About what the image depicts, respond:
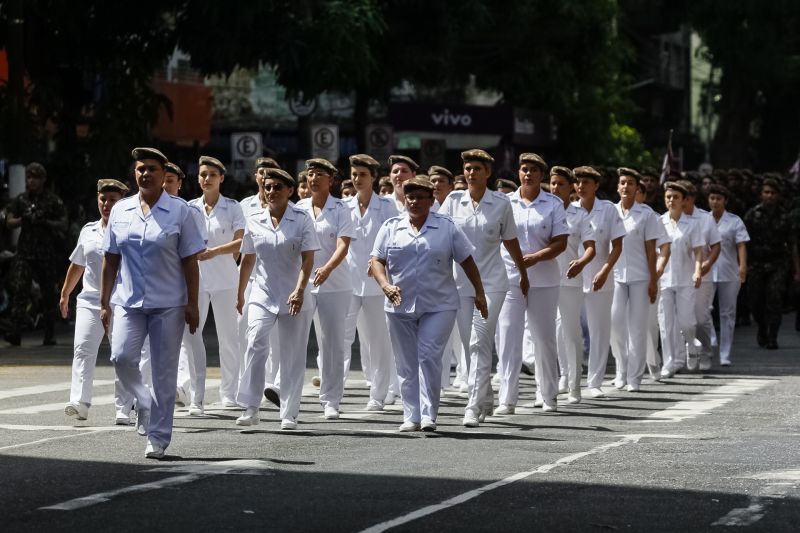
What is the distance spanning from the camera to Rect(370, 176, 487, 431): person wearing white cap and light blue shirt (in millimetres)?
14461

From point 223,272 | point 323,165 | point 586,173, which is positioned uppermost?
point 586,173

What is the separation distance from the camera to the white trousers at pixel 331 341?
1584 centimetres

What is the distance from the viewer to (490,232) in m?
15.4

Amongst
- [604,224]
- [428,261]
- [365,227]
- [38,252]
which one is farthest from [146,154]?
[38,252]

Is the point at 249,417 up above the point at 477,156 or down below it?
below

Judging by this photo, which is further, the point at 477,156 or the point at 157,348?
the point at 477,156

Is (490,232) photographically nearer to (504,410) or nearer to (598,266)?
(504,410)

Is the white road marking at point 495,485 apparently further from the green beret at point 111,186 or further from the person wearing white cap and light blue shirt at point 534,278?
the green beret at point 111,186

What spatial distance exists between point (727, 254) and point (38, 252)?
8.11 meters

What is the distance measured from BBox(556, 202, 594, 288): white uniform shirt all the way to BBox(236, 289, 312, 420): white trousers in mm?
3286

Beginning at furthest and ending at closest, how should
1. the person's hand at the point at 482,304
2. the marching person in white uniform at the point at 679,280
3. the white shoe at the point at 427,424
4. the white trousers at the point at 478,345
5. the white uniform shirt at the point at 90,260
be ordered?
the marching person in white uniform at the point at 679,280 → the white uniform shirt at the point at 90,260 → the white trousers at the point at 478,345 → the person's hand at the point at 482,304 → the white shoe at the point at 427,424

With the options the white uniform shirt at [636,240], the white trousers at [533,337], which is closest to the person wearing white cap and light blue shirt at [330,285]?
the white trousers at [533,337]

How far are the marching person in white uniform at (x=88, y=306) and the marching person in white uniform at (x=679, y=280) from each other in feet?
25.3

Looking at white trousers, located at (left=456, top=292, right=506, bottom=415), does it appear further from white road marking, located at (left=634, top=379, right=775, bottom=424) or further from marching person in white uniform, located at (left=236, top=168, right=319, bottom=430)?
white road marking, located at (left=634, top=379, right=775, bottom=424)
